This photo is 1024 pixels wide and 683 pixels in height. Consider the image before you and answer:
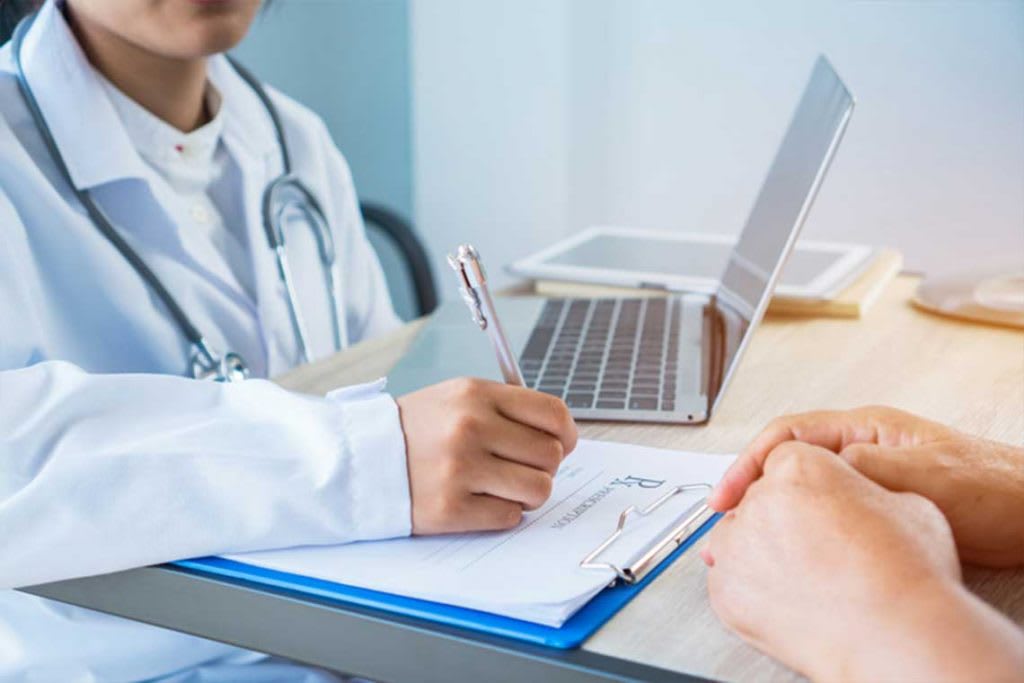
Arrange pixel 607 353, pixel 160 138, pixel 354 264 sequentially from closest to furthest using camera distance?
1. pixel 607 353
2. pixel 160 138
3. pixel 354 264

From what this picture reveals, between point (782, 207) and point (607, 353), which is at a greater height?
point (782, 207)

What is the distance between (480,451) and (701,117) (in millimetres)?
1330

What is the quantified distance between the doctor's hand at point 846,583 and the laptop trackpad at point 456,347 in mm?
417

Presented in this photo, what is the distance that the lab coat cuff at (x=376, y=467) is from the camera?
650 mm

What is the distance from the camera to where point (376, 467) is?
67 cm

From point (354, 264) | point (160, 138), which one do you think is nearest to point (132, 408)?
point (160, 138)

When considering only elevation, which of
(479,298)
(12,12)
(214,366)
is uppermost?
(12,12)

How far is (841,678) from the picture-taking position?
0.49 metres

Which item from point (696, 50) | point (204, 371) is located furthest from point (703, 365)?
point (696, 50)

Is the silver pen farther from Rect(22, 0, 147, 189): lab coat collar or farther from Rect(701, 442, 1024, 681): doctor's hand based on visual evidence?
Rect(22, 0, 147, 189): lab coat collar

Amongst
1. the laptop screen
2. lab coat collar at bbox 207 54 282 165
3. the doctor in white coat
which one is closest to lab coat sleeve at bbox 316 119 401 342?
the doctor in white coat

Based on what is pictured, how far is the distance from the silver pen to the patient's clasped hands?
0.17m

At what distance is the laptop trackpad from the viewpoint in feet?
3.26

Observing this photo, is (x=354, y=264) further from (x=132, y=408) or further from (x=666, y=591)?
(x=666, y=591)
